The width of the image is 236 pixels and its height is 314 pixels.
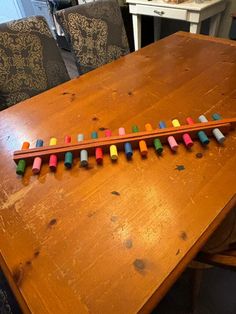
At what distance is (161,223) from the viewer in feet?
1.81

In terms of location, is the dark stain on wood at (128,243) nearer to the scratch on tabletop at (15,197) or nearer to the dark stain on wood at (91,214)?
the dark stain on wood at (91,214)

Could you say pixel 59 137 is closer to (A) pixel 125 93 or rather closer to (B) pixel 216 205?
(A) pixel 125 93

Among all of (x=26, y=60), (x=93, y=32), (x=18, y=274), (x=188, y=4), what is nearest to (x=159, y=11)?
(x=188, y=4)

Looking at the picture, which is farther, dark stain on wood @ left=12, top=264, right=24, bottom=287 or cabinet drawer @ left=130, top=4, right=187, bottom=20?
cabinet drawer @ left=130, top=4, right=187, bottom=20

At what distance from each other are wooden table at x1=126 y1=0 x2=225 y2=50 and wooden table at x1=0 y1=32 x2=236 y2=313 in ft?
4.16

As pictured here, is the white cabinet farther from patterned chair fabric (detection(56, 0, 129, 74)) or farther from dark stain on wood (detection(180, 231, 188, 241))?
dark stain on wood (detection(180, 231, 188, 241))

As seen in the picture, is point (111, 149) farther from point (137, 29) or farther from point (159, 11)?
point (137, 29)

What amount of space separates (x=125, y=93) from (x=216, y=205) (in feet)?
1.99

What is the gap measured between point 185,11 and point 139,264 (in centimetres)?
206

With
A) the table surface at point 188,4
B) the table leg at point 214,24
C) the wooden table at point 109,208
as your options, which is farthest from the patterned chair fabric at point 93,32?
the table leg at point 214,24

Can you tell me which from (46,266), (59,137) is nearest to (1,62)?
(59,137)

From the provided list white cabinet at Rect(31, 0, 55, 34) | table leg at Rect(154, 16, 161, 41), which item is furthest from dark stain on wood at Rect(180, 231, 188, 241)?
white cabinet at Rect(31, 0, 55, 34)

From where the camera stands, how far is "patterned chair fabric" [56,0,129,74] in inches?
51.8

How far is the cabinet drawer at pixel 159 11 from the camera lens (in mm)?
1997
